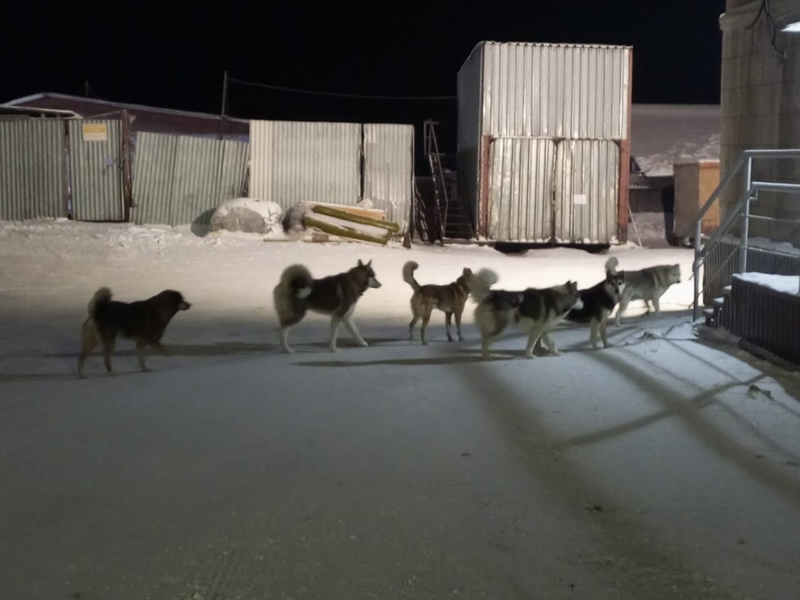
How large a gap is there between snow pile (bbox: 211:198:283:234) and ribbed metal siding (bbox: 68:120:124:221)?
116 inches

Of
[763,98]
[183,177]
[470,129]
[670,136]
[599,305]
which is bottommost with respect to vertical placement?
[599,305]

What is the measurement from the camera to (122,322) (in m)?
9.09

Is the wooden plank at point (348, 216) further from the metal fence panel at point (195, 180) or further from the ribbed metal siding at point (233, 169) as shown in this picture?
the metal fence panel at point (195, 180)

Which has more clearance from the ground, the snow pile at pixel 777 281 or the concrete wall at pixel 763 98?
the concrete wall at pixel 763 98

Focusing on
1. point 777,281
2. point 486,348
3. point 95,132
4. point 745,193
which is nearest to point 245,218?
point 95,132

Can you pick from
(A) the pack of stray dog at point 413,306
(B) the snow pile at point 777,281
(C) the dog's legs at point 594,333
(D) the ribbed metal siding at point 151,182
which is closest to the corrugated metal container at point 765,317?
(B) the snow pile at point 777,281

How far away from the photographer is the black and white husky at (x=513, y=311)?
9.34m

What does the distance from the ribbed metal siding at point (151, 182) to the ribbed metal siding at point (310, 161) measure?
226 cm

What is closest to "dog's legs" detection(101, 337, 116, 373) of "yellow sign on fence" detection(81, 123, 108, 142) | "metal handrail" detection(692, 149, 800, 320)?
"metal handrail" detection(692, 149, 800, 320)

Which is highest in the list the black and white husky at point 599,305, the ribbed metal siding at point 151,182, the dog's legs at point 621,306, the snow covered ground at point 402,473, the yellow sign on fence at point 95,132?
the yellow sign on fence at point 95,132

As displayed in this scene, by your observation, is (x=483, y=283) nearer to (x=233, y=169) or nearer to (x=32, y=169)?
(x=233, y=169)

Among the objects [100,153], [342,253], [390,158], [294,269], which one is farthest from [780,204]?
[100,153]

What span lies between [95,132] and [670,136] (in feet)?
60.9

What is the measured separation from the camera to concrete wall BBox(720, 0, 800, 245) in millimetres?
11414
